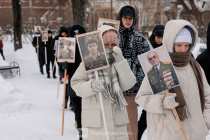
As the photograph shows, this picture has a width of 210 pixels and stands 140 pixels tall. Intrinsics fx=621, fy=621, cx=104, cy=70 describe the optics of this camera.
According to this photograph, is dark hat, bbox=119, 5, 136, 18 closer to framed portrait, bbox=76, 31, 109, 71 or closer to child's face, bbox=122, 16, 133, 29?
child's face, bbox=122, 16, 133, 29

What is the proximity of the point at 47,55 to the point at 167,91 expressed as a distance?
47.6 feet

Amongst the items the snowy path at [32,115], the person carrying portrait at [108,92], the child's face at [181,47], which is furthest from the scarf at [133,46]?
the snowy path at [32,115]

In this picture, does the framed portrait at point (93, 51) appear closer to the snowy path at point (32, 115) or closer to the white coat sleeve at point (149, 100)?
the white coat sleeve at point (149, 100)

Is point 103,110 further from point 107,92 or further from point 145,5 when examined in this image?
point 145,5

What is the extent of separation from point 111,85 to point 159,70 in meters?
0.90

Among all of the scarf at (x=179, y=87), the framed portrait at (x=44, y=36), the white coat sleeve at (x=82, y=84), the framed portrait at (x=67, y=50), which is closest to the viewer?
the scarf at (x=179, y=87)

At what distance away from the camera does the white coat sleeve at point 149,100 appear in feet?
16.0

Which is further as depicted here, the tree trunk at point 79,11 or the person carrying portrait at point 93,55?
the tree trunk at point 79,11

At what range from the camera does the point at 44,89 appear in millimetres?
15992

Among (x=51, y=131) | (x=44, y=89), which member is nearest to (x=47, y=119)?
(x=51, y=131)

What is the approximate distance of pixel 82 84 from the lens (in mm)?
5781

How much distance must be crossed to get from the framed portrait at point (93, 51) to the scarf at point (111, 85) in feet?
0.33

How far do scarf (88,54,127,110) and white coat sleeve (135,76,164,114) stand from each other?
2.43 feet

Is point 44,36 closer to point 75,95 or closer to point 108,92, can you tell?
point 75,95
